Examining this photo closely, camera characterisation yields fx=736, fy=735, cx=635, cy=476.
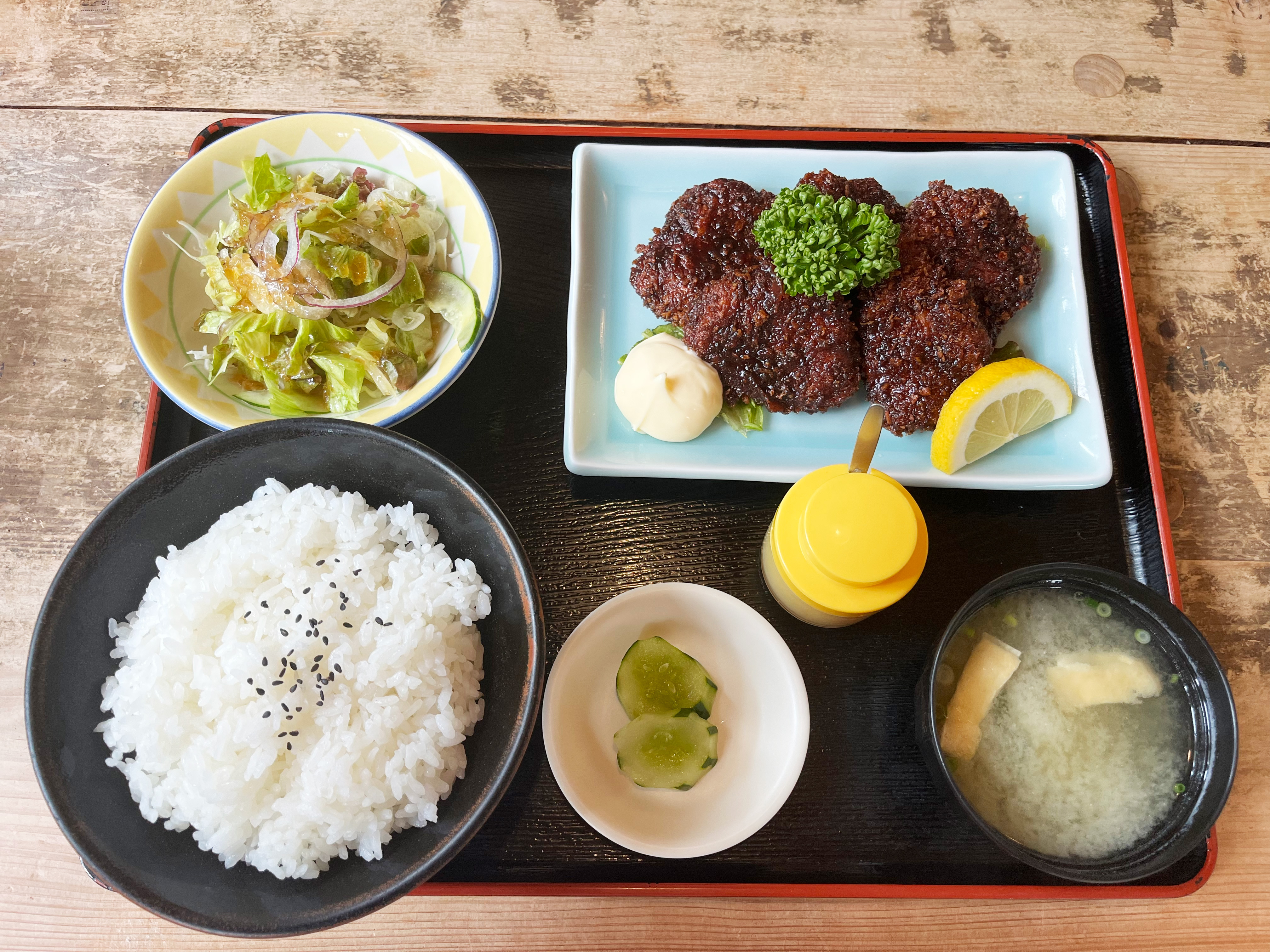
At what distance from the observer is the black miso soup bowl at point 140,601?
1.35 meters

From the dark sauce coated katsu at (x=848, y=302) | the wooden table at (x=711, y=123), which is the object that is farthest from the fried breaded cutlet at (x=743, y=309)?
the wooden table at (x=711, y=123)

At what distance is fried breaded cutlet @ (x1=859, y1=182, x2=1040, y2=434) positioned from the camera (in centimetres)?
199

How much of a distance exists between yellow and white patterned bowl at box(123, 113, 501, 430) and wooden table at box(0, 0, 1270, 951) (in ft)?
1.27

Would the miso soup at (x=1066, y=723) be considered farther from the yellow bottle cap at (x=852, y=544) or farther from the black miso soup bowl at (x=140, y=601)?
the black miso soup bowl at (x=140, y=601)

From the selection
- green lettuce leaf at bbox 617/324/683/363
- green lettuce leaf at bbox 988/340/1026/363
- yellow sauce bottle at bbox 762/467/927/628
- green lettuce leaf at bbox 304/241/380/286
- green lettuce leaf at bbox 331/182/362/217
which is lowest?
yellow sauce bottle at bbox 762/467/927/628

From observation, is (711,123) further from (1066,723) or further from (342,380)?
(1066,723)

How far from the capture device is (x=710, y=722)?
178 cm

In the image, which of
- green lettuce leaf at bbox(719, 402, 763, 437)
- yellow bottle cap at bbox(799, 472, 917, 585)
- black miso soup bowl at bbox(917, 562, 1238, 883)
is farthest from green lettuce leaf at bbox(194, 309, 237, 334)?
black miso soup bowl at bbox(917, 562, 1238, 883)

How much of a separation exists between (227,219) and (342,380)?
2.04 feet

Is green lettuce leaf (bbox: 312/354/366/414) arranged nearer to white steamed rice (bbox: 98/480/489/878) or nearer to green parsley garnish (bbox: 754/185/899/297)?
white steamed rice (bbox: 98/480/489/878)

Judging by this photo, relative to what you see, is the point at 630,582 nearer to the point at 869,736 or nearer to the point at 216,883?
the point at 869,736

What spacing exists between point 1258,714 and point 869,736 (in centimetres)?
114

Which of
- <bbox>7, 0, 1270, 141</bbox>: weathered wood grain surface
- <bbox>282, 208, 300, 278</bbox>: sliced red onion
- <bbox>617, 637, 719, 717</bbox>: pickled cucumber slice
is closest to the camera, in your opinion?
<bbox>617, 637, 719, 717</bbox>: pickled cucumber slice

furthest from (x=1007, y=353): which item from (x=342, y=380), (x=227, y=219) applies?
(x=227, y=219)
